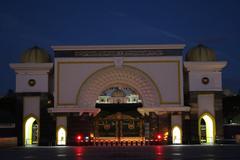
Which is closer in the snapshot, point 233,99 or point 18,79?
point 18,79

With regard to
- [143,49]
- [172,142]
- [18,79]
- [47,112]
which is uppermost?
[143,49]

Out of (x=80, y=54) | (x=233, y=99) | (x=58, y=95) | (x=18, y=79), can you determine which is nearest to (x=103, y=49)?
(x=80, y=54)

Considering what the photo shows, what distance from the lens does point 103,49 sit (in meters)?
37.8

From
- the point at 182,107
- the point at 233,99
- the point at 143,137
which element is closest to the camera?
the point at 182,107

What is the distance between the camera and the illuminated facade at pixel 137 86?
37250mm

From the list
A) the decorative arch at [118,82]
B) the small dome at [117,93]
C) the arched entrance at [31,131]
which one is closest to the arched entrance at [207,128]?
the decorative arch at [118,82]

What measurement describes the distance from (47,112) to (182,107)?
40.2 feet

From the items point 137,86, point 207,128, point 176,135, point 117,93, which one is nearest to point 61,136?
point 137,86

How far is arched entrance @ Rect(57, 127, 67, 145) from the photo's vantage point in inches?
1469

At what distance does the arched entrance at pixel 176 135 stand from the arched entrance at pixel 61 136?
386 inches

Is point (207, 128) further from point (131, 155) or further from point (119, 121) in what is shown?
point (131, 155)

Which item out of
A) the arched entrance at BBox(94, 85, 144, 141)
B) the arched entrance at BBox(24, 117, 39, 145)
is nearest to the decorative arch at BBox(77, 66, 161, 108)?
the arched entrance at BBox(94, 85, 144, 141)

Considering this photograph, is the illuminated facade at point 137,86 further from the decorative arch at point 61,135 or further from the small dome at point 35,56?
the small dome at point 35,56

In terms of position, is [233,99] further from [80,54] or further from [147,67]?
[80,54]
